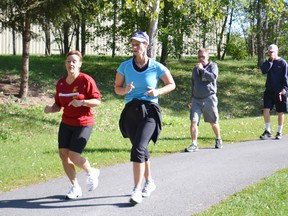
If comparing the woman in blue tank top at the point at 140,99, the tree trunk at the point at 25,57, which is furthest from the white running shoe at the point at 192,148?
the tree trunk at the point at 25,57

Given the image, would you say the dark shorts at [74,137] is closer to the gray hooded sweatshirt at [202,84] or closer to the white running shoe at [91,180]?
the white running shoe at [91,180]

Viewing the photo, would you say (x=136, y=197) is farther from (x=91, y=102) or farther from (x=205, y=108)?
(x=205, y=108)

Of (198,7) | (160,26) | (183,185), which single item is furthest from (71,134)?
(160,26)

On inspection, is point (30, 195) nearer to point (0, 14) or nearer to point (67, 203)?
point (67, 203)

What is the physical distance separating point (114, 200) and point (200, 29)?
23.3 metres

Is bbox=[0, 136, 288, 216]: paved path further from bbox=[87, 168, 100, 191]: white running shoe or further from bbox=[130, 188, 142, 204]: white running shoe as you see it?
bbox=[87, 168, 100, 191]: white running shoe

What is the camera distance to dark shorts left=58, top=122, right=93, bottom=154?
22.3 ft

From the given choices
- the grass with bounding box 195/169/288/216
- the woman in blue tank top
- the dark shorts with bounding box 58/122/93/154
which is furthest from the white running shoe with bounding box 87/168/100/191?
the grass with bounding box 195/169/288/216

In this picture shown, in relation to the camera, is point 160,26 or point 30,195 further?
point 160,26

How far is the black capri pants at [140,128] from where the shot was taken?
22.0ft

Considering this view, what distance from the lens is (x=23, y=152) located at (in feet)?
34.7

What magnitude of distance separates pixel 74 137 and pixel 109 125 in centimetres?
933

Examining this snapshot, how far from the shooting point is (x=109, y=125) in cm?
1616

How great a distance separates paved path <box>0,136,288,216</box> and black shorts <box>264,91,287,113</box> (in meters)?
2.34
